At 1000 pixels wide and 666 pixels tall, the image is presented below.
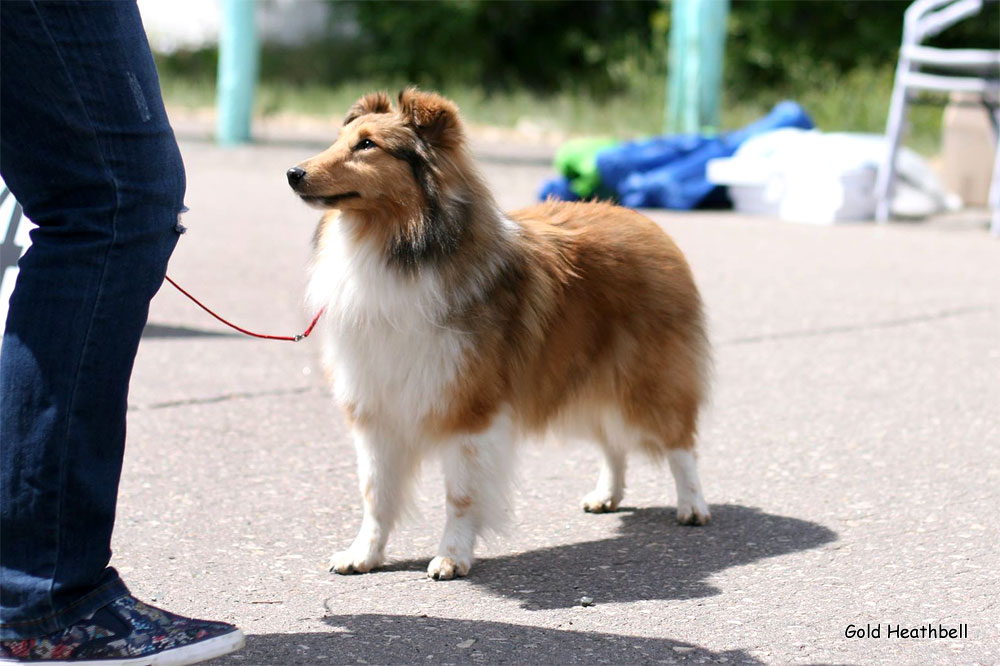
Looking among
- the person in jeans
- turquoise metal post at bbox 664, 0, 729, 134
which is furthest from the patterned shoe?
turquoise metal post at bbox 664, 0, 729, 134

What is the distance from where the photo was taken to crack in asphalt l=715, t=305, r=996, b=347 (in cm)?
651

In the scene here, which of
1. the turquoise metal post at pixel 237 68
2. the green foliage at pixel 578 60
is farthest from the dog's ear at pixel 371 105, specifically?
the green foliage at pixel 578 60

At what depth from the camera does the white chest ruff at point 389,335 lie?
3406 millimetres

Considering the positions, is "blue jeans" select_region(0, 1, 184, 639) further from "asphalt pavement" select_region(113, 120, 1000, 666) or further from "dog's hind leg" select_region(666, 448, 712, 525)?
"dog's hind leg" select_region(666, 448, 712, 525)

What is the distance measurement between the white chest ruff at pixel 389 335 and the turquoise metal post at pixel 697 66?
9627mm

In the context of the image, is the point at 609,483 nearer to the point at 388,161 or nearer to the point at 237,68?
the point at 388,161

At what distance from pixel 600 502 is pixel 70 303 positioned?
2.12 meters

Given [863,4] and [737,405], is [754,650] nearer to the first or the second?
[737,405]

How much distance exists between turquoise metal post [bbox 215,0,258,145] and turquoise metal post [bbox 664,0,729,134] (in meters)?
4.48

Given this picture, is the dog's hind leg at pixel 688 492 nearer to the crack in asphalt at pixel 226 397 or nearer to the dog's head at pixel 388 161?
the dog's head at pixel 388 161

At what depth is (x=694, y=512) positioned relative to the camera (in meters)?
3.97

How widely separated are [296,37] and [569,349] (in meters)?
19.4

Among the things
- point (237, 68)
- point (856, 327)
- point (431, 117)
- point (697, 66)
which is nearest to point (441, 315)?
point (431, 117)

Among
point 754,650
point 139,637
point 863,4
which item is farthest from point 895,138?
point 863,4
